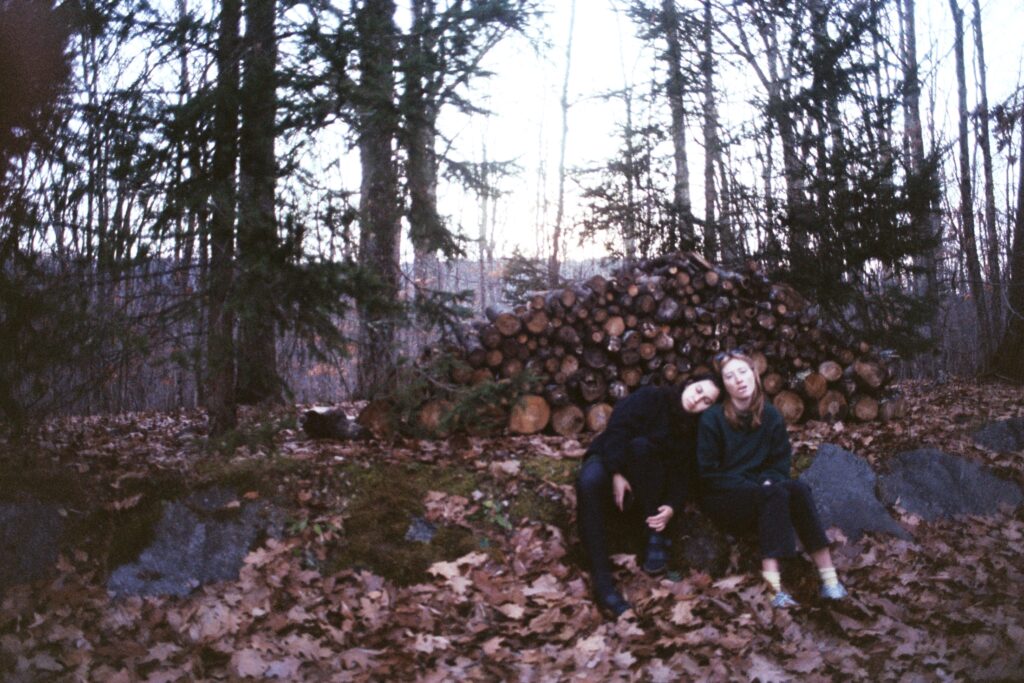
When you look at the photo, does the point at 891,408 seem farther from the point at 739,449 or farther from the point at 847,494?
the point at 739,449

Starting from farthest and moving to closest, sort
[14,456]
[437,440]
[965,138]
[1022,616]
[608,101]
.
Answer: [608,101]
[965,138]
[437,440]
[14,456]
[1022,616]

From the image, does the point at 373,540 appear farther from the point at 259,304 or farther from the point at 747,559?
the point at 747,559

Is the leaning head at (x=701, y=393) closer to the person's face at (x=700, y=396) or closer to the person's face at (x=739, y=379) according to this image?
the person's face at (x=700, y=396)

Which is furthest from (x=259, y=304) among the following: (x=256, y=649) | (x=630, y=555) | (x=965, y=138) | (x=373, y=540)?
(x=965, y=138)

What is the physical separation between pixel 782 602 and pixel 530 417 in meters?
3.23

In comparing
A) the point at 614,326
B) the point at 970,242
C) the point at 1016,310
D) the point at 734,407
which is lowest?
the point at 734,407

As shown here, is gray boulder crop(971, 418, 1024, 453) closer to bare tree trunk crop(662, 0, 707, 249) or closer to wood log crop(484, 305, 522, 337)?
wood log crop(484, 305, 522, 337)

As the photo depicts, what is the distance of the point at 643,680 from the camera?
349 cm

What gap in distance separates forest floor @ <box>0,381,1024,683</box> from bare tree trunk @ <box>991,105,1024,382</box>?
7.31m

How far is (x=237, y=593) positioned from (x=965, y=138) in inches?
585

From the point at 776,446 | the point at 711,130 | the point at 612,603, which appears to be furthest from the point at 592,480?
the point at 711,130

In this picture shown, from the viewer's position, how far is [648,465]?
4730mm

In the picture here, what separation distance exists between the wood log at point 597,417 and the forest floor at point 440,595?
1.14m

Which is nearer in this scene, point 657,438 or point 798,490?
point 798,490
